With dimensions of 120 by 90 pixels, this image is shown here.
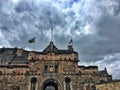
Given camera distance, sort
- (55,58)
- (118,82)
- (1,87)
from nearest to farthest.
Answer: (118,82), (1,87), (55,58)

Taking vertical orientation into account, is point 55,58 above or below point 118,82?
above

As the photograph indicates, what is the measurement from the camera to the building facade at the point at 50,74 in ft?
133

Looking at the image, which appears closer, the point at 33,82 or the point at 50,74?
the point at 33,82

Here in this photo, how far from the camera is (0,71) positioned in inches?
1601

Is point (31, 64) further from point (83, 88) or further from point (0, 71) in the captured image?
point (83, 88)

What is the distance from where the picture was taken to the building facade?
133 feet

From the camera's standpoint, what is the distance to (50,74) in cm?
4134

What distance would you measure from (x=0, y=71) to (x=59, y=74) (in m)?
11.7

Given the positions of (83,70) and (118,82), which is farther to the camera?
(83,70)

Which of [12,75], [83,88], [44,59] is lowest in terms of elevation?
[83,88]

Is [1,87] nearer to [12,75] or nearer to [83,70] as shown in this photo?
[12,75]

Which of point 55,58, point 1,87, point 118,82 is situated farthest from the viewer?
point 55,58

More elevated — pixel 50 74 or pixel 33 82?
pixel 50 74

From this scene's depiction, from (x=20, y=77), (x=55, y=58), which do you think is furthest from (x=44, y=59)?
(x=20, y=77)
